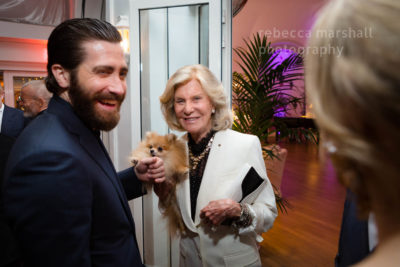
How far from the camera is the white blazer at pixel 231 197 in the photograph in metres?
1.69

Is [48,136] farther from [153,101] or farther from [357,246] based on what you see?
[153,101]

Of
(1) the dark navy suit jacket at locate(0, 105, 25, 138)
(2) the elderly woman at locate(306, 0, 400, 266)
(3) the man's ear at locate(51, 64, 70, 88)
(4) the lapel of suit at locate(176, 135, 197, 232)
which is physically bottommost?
(4) the lapel of suit at locate(176, 135, 197, 232)

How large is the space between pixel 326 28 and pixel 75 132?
1.05 metres

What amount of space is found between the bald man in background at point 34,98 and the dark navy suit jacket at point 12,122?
19 cm

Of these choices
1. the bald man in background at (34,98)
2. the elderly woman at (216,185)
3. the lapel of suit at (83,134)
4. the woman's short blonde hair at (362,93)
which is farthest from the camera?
the bald man in background at (34,98)

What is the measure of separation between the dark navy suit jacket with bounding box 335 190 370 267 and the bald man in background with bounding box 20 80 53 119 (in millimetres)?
4162

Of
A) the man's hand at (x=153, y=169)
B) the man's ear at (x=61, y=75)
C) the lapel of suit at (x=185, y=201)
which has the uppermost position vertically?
the man's ear at (x=61, y=75)

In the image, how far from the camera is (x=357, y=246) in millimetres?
1030

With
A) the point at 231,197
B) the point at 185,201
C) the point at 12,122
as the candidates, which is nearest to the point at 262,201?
the point at 231,197

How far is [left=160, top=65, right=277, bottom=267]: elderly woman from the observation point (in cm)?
167

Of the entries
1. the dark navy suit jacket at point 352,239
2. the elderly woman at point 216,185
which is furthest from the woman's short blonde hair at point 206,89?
the dark navy suit jacket at point 352,239

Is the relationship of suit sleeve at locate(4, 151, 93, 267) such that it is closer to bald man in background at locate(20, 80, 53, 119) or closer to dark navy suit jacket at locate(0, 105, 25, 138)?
bald man in background at locate(20, 80, 53, 119)

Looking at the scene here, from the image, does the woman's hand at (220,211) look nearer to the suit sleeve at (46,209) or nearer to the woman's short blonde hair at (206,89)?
the woman's short blonde hair at (206,89)

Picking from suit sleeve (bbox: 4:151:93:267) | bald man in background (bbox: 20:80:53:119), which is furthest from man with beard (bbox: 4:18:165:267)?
bald man in background (bbox: 20:80:53:119)
